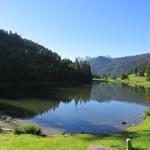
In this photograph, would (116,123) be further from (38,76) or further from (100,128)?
(38,76)

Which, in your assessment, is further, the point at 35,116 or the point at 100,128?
the point at 35,116

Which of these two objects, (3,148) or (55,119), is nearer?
(3,148)

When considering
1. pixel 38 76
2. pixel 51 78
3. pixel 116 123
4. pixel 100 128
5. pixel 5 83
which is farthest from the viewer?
pixel 51 78

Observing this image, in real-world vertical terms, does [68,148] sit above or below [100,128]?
above

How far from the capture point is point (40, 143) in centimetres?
2331

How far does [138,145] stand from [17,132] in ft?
47.5

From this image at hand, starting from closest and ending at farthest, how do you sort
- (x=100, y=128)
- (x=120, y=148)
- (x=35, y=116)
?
(x=120, y=148), (x=100, y=128), (x=35, y=116)

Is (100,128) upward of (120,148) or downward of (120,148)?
downward

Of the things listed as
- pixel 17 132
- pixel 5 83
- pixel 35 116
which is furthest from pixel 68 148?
pixel 5 83

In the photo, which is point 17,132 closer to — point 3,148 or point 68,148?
point 3,148

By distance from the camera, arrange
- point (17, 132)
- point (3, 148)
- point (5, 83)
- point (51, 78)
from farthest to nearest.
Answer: point (51, 78) < point (5, 83) < point (17, 132) < point (3, 148)

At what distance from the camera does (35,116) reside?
193 ft

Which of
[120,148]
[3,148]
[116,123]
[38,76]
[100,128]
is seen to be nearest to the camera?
[120,148]

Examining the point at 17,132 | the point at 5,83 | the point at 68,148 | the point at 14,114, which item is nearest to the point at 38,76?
the point at 5,83
